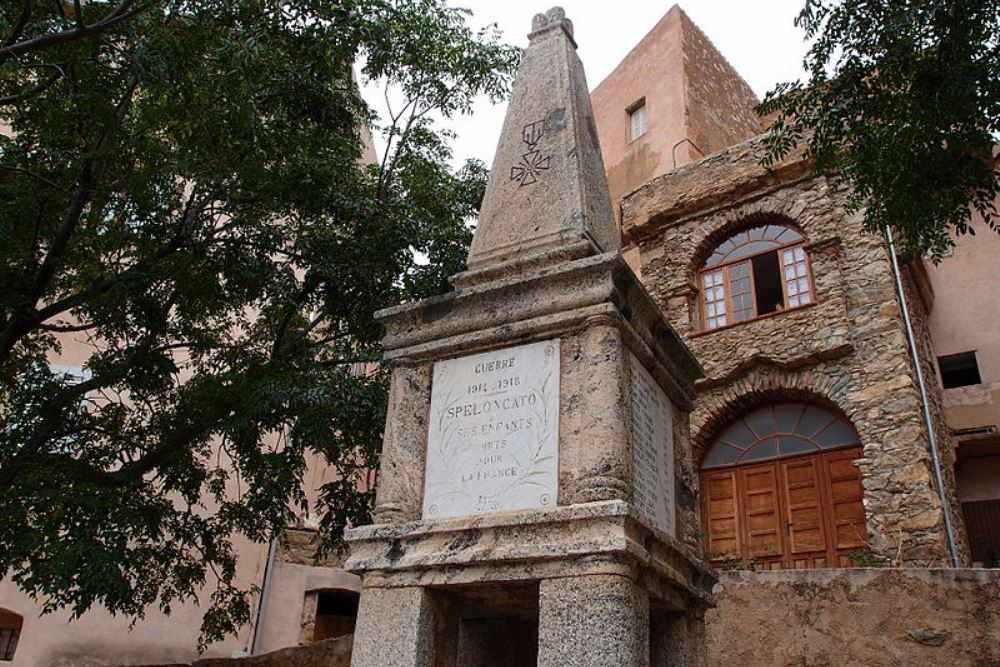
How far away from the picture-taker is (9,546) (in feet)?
21.4

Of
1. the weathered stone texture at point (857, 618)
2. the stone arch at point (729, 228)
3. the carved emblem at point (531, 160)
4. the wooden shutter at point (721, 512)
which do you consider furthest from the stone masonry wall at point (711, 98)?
the carved emblem at point (531, 160)

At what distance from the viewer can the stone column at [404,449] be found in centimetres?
434

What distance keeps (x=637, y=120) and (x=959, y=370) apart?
362 inches

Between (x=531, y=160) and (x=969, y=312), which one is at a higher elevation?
(x=969, y=312)

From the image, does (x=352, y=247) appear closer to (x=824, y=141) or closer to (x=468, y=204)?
(x=468, y=204)

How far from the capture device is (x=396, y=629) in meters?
3.93

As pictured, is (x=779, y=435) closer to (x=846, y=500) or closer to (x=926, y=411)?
(x=846, y=500)

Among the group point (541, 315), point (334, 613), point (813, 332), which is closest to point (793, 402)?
point (813, 332)

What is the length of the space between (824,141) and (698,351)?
7.14 metres

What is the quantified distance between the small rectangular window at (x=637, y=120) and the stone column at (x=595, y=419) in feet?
55.1

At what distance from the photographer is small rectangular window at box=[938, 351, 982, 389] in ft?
50.7

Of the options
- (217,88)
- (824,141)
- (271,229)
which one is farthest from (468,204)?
(824,141)

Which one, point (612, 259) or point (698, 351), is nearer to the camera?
point (612, 259)

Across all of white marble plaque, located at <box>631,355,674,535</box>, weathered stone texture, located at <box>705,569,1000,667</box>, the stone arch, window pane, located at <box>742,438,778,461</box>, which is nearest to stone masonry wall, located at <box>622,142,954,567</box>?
the stone arch
